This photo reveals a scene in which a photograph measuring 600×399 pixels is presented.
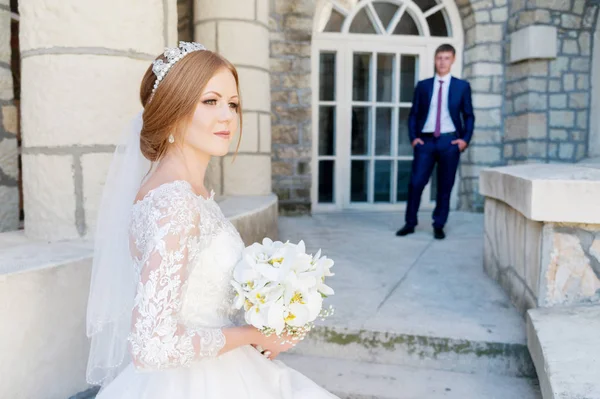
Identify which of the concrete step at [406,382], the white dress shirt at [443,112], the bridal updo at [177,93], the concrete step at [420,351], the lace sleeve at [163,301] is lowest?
the concrete step at [406,382]

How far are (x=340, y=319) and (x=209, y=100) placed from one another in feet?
5.02

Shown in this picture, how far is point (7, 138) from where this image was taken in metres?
2.57

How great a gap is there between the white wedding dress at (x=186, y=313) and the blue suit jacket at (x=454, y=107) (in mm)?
3416

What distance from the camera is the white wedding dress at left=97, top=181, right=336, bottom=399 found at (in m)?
1.09

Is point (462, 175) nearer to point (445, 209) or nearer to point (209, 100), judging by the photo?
point (445, 209)

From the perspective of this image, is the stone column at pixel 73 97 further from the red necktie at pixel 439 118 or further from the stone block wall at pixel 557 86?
the stone block wall at pixel 557 86

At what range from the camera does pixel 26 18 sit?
2.15 m

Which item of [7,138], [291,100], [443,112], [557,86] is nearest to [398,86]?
[291,100]

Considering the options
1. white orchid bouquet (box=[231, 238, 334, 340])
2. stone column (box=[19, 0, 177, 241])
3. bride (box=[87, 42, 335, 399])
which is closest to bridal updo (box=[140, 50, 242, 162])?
bride (box=[87, 42, 335, 399])

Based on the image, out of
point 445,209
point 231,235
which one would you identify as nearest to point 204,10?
point 445,209

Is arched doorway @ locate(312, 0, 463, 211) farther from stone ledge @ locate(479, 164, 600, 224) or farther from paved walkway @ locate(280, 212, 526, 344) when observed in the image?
stone ledge @ locate(479, 164, 600, 224)

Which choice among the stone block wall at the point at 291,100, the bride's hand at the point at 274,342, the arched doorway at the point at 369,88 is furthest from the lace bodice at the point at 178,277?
the arched doorway at the point at 369,88

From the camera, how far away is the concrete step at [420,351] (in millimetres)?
2234

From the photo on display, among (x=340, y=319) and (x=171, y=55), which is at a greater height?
(x=171, y=55)
